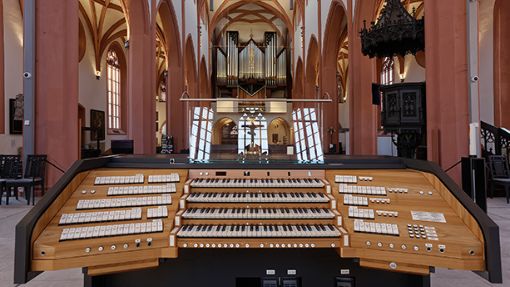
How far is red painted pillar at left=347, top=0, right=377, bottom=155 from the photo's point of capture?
30.1 ft

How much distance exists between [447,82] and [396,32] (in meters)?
1.40

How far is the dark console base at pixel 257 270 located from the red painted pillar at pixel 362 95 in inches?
262

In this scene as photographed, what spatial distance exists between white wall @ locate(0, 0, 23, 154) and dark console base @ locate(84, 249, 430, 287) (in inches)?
363

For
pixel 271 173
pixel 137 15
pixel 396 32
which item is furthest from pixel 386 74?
pixel 271 173

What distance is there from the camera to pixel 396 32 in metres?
6.34

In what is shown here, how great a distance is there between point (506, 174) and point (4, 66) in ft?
41.1

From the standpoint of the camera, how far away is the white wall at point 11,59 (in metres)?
9.63

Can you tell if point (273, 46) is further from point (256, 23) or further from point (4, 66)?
point (4, 66)

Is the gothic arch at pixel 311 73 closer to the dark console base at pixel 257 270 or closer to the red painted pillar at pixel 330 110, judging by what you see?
the red painted pillar at pixel 330 110

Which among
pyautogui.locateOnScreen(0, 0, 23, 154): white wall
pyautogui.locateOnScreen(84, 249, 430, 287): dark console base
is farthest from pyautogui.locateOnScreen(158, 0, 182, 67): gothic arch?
pyautogui.locateOnScreen(84, 249, 430, 287): dark console base

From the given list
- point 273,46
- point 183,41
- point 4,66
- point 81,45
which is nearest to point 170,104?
point 183,41

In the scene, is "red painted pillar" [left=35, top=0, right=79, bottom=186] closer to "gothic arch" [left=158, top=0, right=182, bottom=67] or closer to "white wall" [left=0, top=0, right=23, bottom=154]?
"white wall" [left=0, top=0, right=23, bottom=154]

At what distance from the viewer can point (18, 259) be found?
203 cm

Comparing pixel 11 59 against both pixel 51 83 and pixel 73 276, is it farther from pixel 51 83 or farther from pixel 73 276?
pixel 73 276
